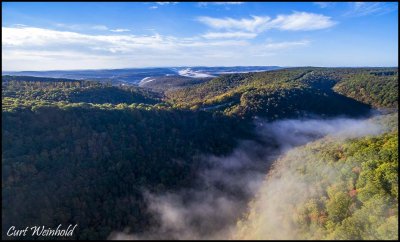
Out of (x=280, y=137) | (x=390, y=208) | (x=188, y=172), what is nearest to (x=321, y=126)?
(x=280, y=137)

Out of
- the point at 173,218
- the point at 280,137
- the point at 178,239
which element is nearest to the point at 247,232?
the point at 178,239

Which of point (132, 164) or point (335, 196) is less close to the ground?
point (132, 164)

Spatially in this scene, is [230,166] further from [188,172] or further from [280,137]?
[280,137]

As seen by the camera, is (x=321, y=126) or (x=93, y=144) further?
(x=321, y=126)

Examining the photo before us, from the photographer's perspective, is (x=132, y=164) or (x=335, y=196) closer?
(x=335, y=196)

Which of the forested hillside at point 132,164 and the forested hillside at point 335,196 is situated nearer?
the forested hillside at point 335,196

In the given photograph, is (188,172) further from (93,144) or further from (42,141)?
(42,141)

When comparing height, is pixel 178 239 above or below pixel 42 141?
below

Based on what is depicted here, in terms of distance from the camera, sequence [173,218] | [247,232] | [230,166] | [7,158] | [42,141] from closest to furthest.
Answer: [247,232], [173,218], [7,158], [42,141], [230,166]

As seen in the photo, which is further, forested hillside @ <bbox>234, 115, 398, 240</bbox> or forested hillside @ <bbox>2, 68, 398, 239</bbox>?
forested hillside @ <bbox>2, 68, 398, 239</bbox>

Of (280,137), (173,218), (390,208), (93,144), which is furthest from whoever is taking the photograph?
(280,137)
